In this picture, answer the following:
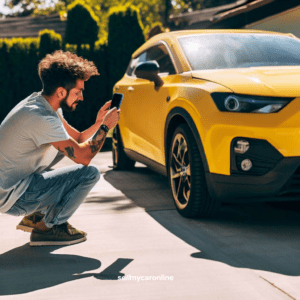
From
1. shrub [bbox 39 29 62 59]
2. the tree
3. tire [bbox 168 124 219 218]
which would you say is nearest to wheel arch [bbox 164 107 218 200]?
tire [bbox 168 124 219 218]

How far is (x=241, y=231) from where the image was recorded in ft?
15.6

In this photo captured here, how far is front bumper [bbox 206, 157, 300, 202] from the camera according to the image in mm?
4379

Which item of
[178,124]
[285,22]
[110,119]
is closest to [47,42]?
[285,22]

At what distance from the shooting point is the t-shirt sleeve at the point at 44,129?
411 centimetres

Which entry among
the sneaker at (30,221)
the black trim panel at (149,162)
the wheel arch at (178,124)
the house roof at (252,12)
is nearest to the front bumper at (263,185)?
the wheel arch at (178,124)

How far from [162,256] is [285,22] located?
10.6 m

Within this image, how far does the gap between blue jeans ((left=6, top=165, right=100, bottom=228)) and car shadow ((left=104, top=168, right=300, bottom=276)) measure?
84 cm

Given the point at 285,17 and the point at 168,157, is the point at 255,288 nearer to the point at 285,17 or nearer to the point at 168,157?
the point at 168,157

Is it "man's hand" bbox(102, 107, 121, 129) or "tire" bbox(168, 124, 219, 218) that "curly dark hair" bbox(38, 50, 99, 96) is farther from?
"tire" bbox(168, 124, 219, 218)

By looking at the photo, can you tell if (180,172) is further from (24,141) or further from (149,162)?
(24,141)

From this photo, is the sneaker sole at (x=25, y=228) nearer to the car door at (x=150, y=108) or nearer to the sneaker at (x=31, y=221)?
the sneaker at (x=31, y=221)

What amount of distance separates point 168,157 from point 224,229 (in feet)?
3.57

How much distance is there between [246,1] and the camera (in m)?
17.1

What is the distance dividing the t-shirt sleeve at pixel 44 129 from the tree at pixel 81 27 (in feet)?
38.9
